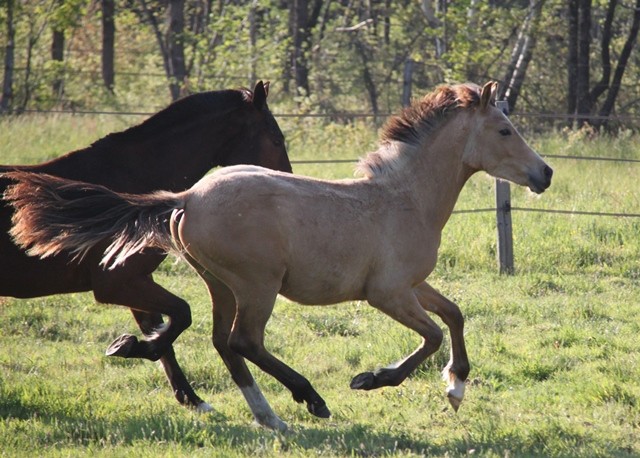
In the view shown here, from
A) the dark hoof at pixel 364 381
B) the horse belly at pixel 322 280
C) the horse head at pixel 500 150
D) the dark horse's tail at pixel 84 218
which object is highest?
the horse head at pixel 500 150

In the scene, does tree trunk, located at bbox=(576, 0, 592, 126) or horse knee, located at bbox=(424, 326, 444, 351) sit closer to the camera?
horse knee, located at bbox=(424, 326, 444, 351)

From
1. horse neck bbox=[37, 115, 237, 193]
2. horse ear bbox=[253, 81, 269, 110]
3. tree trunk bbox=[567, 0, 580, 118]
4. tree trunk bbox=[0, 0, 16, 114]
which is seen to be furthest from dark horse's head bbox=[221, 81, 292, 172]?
→ tree trunk bbox=[567, 0, 580, 118]

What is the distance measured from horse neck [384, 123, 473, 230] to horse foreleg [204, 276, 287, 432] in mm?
1251

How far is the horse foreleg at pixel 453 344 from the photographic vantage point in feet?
18.8

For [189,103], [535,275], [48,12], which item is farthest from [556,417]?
[48,12]

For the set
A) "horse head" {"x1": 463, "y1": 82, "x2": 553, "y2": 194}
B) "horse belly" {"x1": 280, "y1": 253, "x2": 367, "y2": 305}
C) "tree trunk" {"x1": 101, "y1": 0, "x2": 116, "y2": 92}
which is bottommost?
"tree trunk" {"x1": 101, "y1": 0, "x2": 116, "y2": 92}

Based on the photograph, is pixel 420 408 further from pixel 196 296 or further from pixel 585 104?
pixel 585 104

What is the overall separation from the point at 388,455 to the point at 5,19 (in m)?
14.5

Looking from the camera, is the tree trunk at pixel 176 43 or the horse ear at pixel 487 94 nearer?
the horse ear at pixel 487 94

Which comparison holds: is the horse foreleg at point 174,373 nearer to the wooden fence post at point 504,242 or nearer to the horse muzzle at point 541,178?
the horse muzzle at point 541,178

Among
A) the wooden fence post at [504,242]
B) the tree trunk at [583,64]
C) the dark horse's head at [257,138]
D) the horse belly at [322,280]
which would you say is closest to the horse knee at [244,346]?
the horse belly at [322,280]

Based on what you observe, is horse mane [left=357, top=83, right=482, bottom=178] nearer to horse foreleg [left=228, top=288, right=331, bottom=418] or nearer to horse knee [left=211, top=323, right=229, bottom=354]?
horse foreleg [left=228, top=288, right=331, bottom=418]

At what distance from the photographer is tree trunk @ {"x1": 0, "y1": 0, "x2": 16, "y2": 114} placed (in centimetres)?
1614

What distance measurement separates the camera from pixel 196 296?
29.2ft
